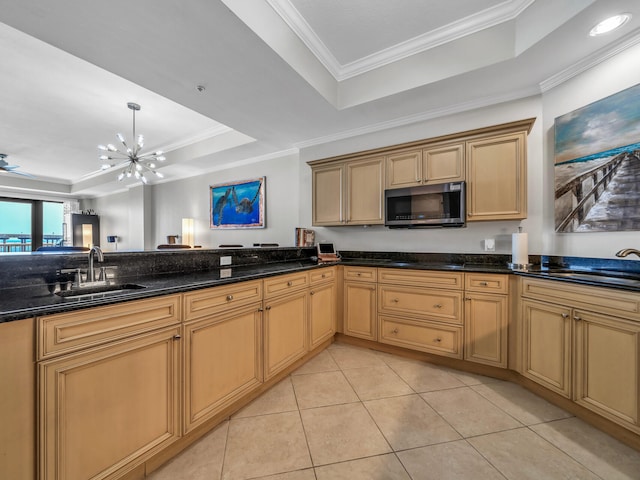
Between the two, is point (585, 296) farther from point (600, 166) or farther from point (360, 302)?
point (360, 302)

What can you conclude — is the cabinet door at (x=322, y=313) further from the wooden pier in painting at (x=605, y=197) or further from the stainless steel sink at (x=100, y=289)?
the wooden pier in painting at (x=605, y=197)

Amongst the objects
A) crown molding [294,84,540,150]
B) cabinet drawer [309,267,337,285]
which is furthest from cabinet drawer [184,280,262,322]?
crown molding [294,84,540,150]

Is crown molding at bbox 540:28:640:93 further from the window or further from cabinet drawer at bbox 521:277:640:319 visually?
the window

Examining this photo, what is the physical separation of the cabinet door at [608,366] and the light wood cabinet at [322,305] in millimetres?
1891

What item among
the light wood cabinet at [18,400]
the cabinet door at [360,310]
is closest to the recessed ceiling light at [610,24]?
the cabinet door at [360,310]

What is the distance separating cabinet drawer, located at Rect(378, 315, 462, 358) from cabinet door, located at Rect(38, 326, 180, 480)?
74.6 inches

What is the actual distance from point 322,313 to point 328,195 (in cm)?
148

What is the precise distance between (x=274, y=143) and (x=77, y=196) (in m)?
8.14

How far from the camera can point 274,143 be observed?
149 inches

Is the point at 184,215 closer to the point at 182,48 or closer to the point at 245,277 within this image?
the point at 182,48

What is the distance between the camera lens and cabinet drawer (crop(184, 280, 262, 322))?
1.41 meters

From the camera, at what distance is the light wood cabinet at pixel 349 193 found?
2939 millimetres

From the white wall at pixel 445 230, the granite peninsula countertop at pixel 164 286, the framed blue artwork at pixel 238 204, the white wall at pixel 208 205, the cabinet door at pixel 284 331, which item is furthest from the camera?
the framed blue artwork at pixel 238 204

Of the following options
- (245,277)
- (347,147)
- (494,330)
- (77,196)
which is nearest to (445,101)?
(347,147)
